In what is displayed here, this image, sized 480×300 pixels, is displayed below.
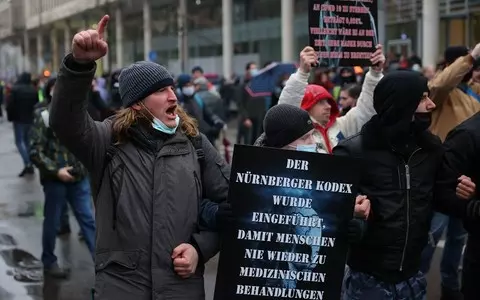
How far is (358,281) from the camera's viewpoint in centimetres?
362

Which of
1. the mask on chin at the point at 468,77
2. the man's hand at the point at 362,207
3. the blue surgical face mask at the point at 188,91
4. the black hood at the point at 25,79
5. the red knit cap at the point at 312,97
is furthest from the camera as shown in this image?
the black hood at the point at 25,79

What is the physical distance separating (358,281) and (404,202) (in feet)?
1.53

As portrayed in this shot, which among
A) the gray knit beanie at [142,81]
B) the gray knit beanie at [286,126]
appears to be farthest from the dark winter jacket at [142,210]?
the gray knit beanie at [286,126]

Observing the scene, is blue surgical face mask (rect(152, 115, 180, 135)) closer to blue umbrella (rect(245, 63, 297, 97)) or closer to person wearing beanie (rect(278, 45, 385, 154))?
person wearing beanie (rect(278, 45, 385, 154))

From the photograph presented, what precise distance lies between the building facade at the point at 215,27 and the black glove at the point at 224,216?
2044 cm

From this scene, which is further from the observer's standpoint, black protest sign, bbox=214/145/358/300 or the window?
the window

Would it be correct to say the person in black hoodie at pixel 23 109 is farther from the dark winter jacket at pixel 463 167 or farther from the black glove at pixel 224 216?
the black glove at pixel 224 216

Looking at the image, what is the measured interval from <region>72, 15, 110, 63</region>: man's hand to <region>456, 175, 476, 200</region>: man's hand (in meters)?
1.81

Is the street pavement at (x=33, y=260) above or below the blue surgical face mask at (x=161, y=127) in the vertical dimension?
below

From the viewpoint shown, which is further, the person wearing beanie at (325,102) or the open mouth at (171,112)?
the person wearing beanie at (325,102)

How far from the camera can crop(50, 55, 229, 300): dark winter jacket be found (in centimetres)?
301

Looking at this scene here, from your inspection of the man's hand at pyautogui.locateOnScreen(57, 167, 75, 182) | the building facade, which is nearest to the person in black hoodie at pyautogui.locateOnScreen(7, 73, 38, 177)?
the man's hand at pyautogui.locateOnScreen(57, 167, 75, 182)

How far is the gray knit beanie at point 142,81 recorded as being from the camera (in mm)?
3102

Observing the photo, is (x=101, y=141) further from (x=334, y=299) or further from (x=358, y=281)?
(x=358, y=281)
